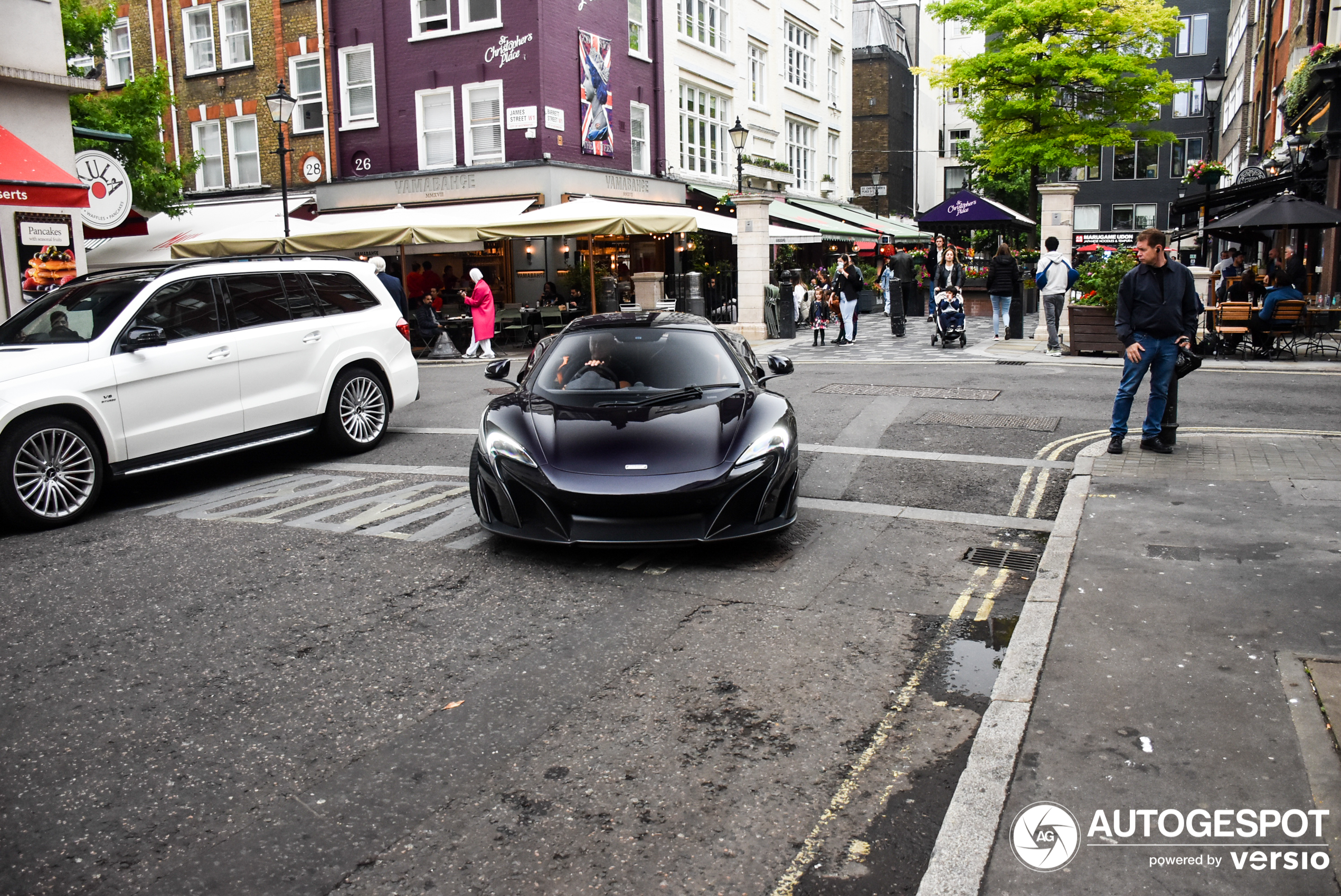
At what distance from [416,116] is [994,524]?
24.3 m

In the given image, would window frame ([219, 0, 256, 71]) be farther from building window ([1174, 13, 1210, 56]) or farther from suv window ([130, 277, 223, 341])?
building window ([1174, 13, 1210, 56])

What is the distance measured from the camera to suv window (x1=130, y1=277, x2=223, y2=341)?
8266mm

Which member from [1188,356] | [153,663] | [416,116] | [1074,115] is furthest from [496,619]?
[1074,115]

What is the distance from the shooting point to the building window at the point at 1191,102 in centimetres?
6006

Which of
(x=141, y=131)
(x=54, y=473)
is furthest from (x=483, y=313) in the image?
(x=141, y=131)

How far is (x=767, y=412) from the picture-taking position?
667 cm

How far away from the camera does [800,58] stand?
42188mm

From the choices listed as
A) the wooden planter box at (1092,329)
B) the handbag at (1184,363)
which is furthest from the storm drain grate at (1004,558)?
the wooden planter box at (1092,329)

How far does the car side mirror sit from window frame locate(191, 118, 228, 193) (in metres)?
25.2

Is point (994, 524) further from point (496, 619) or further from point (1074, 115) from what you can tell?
point (1074, 115)

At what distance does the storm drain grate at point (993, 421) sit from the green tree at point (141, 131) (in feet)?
79.6

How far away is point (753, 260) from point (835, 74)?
2700 centimetres

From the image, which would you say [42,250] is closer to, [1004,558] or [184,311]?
[184,311]

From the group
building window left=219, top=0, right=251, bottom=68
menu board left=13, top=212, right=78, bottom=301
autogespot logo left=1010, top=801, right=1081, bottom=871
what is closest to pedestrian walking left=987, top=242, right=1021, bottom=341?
menu board left=13, top=212, right=78, bottom=301
